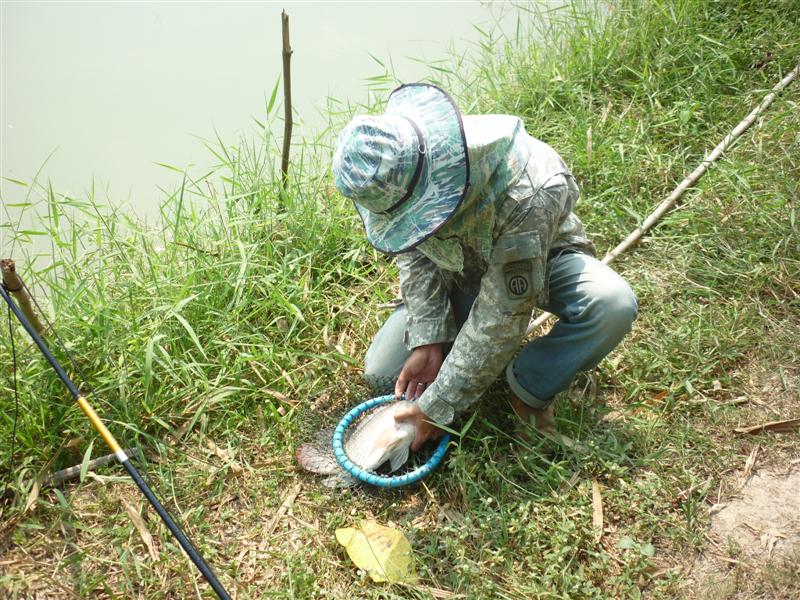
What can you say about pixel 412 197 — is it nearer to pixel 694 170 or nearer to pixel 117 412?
pixel 117 412

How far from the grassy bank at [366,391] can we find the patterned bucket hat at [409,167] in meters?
0.87

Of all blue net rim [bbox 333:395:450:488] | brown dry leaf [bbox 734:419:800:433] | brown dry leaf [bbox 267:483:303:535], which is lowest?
brown dry leaf [bbox 267:483:303:535]

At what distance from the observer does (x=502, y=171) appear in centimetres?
188

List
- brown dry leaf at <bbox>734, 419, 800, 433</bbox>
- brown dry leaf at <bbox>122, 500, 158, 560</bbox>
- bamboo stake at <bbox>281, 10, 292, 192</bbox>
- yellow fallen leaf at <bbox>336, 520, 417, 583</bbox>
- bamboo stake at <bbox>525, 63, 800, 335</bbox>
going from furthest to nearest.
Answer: bamboo stake at <bbox>525, 63, 800, 335</bbox>
bamboo stake at <bbox>281, 10, 292, 192</bbox>
brown dry leaf at <bbox>734, 419, 800, 433</bbox>
brown dry leaf at <bbox>122, 500, 158, 560</bbox>
yellow fallen leaf at <bbox>336, 520, 417, 583</bbox>

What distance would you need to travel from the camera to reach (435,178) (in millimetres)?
1665

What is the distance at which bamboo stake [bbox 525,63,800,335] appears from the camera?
2.91 meters

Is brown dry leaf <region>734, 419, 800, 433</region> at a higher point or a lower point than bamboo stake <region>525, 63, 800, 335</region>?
lower

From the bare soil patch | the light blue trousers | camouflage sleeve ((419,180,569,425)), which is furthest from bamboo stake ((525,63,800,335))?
the bare soil patch

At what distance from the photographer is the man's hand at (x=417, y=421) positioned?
223 centimetres

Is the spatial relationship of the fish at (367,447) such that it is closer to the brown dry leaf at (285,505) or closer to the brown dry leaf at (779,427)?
the brown dry leaf at (285,505)

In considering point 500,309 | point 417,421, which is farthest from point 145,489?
point 500,309

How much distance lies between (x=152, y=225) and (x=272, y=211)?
2.08 feet

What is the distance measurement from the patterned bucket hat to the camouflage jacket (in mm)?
239

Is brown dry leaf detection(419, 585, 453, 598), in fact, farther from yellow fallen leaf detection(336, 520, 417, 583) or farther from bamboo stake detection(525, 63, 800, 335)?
bamboo stake detection(525, 63, 800, 335)
